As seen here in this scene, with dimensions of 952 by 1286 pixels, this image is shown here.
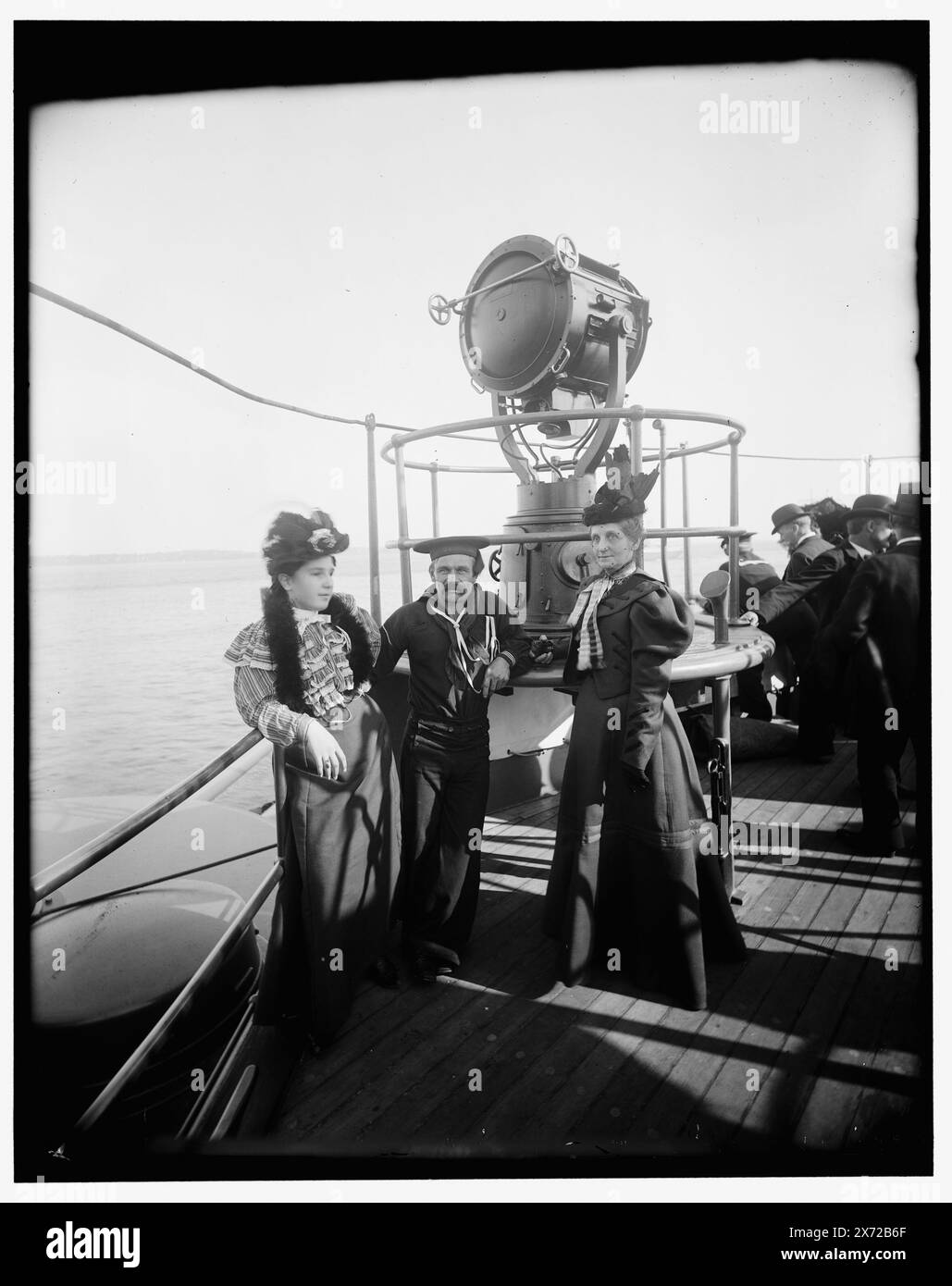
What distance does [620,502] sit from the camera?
296 cm

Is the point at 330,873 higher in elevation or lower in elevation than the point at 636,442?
lower

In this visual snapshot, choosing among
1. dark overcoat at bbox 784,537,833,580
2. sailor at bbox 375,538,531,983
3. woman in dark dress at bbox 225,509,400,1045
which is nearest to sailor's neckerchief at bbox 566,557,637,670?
sailor at bbox 375,538,531,983

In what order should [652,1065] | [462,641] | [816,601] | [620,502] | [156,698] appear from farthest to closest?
[156,698] < [816,601] < [462,641] < [620,502] < [652,1065]

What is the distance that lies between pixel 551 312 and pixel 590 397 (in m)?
0.74

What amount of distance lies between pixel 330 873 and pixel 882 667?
3256 millimetres

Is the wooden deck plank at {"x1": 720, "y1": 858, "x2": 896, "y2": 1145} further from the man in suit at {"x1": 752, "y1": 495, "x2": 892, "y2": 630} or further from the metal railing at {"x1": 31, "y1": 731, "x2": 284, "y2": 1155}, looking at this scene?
the man in suit at {"x1": 752, "y1": 495, "x2": 892, "y2": 630}

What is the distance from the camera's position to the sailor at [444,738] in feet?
10.5

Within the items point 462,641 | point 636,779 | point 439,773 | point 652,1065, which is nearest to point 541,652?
point 462,641

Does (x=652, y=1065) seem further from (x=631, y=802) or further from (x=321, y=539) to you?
(x=321, y=539)

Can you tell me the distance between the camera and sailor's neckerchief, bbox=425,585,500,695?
318cm

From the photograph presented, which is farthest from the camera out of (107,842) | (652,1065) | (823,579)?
(823,579)

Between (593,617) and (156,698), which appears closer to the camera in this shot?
(593,617)

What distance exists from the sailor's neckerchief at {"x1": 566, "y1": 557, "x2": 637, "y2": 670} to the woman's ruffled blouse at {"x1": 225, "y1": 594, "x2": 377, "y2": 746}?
96 centimetres
